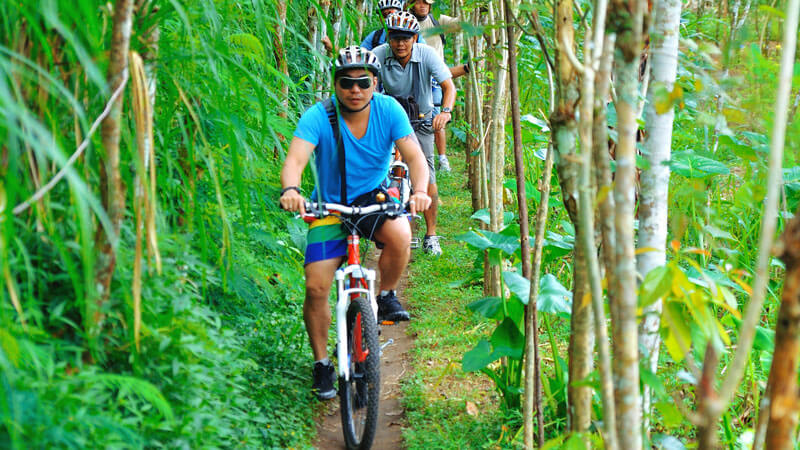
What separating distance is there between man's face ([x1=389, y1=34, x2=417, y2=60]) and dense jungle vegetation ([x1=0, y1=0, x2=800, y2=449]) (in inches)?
87.2

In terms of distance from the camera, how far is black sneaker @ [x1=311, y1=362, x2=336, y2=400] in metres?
3.80

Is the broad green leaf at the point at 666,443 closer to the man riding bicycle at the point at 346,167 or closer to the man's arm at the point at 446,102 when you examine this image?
the man riding bicycle at the point at 346,167

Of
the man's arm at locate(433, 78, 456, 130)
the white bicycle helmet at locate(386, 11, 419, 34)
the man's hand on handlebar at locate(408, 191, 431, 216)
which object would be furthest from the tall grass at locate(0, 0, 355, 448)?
the man's arm at locate(433, 78, 456, 130)

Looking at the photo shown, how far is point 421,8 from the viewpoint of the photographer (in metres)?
7.43

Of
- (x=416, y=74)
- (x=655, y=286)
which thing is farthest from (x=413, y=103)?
(x=655, y=286)

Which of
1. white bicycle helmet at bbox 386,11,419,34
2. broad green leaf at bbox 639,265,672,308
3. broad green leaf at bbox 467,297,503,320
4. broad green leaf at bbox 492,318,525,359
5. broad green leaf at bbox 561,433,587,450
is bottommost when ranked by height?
broad green leaf at bbox 492,318,525,359

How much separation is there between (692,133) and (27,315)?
5358 millimetres

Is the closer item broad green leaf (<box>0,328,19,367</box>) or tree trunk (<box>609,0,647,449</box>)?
tree trunk (<box>609,0,647,449</box>)

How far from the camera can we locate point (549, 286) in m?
3.29

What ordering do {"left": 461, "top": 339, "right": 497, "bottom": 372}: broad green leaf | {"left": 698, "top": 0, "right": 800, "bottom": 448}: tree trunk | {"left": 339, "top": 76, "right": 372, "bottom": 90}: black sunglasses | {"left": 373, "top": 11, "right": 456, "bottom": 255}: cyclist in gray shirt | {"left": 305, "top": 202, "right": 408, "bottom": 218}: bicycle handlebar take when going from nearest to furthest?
{"left": 698, "top": 0, "right": 800, "bottom": 448}: tree trunk, {"left": 461, "top": 339, "right": 497, "bottom": 372}: broad green leaf, {"left": 305, "top": 202, "right": 408, "bottom": 218}: bicycle handlebar, {"left": 339, "top": 76, "right": 372, "bottom": 90}: black sunglasses, {"left": 373, "top": 11, "right": 456, "bottom": 255}: cyclist in gray shirt

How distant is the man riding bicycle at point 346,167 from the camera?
3709mm

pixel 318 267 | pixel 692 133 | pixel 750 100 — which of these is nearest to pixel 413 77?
pixel 692 133

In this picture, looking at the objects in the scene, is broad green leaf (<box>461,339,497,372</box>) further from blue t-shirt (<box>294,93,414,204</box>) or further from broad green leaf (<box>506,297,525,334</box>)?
blue t-shirt (<box>294,93,414,204</box>)

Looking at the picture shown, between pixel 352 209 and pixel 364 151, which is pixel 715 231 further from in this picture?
pixel 364 151
